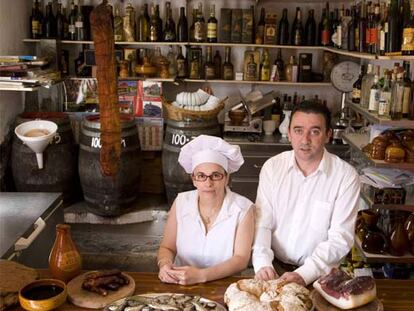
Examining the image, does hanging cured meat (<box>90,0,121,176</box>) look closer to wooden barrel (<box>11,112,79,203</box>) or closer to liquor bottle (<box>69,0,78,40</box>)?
wooden barrel (<box>11,112,79,203</box>)

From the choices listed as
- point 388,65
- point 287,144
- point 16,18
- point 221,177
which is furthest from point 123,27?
point 221,177

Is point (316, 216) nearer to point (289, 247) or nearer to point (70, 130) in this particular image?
point (289, 247)

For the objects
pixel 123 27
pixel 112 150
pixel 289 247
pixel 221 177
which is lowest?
pixel 289 247

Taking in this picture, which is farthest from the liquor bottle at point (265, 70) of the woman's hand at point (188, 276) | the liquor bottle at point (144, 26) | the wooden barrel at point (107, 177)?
the woman's hand at point (188, 276)

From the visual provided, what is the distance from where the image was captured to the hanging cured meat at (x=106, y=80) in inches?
55.5

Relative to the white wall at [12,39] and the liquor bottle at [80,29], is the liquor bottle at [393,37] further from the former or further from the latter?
the white wall at [12,39]

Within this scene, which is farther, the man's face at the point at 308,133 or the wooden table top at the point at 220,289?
the man's face at the point at 308,133

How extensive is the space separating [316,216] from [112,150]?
1051mm

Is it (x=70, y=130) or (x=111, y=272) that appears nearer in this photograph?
(x=111, y=272)

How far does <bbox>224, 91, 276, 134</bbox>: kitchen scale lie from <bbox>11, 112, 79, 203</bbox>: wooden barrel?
1.49m

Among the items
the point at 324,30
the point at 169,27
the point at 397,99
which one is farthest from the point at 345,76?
the point at 169,27

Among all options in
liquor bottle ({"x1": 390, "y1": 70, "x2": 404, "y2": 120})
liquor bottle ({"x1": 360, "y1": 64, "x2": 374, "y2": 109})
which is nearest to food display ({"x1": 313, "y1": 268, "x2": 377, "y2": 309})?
liquor bottle ({"x1": 390, "y1": 70, "x2": 404, "y2": 120})

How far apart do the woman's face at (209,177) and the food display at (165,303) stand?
1.82 ft

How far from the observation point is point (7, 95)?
469 cm
